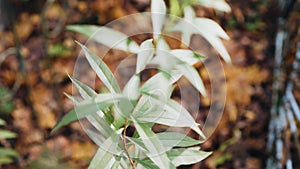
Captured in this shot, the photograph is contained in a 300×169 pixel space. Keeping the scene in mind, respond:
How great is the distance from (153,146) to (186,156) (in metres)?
0.11

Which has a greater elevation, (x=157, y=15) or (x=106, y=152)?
(x=157, y=15)

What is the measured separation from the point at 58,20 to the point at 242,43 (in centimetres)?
74

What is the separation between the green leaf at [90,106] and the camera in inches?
22.3

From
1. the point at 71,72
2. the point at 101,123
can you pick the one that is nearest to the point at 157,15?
the point at 101,123

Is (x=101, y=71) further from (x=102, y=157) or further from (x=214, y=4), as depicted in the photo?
(x=214, y=4)

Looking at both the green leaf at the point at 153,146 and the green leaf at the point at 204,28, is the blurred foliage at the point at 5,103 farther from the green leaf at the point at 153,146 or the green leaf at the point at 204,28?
the green leaf at the point at 153,146

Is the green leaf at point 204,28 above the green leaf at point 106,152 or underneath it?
above

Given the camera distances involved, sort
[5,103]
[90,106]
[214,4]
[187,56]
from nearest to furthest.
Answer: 1. [90,106]
2. [187,56]
3. [214,4]
4. [5,103]

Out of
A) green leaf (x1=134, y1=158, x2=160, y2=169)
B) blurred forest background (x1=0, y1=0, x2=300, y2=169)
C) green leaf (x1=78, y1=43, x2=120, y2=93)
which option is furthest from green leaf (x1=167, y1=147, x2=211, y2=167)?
blurred forest background (x1=0, y1=0, x2=300, y2=169)

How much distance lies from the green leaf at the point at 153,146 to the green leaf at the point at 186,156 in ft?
0.28

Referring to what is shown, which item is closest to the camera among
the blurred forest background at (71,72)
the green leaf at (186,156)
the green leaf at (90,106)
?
the green leaf at (90,106)

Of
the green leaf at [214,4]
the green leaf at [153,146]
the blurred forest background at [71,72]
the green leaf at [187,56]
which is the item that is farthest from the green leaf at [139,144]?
the blurred forest background at [71,72]

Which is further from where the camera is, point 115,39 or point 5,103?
point 5,103

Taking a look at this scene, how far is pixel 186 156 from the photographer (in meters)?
0.69
